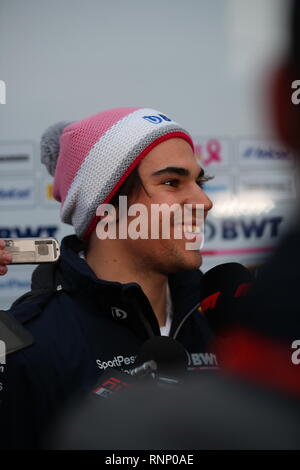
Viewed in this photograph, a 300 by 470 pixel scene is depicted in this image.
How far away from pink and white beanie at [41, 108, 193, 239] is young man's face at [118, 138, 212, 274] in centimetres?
3

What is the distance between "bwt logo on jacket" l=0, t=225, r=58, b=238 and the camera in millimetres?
1845

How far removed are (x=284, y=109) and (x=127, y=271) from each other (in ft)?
2.44

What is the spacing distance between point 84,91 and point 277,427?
1555mm

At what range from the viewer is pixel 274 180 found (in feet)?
5.80

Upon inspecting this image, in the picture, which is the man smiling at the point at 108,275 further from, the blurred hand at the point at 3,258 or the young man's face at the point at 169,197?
the blurred hand at the point at 3,258

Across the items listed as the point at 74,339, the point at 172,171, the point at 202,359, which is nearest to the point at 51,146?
the point at 172,171

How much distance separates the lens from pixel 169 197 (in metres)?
1.06

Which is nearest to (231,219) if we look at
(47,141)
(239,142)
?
(239,142)

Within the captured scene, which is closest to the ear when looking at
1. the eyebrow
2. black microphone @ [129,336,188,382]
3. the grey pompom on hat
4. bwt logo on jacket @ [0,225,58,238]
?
black microphone @ [129,336,188,382]

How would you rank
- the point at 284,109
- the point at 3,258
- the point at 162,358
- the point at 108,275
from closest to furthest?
the point at 284,109 → the point at 162,358 → the point at 3,258 → the point at 108,275

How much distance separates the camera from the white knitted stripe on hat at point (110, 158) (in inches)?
42.3

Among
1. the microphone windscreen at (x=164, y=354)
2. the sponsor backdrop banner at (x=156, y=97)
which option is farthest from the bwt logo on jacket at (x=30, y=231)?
the microphone windscreen at (x=164, y=354)

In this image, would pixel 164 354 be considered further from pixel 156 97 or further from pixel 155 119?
pixel 156 97

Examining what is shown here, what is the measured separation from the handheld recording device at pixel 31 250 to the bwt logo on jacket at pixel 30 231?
898 millimetres
